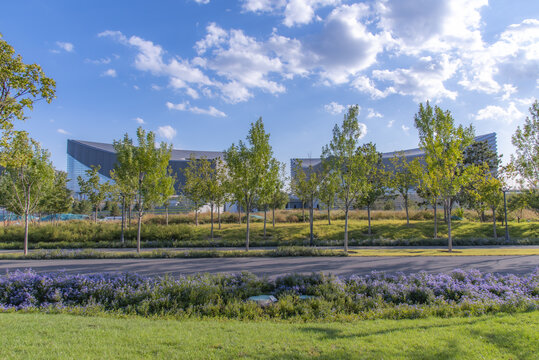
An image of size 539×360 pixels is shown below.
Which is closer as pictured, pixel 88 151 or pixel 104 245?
pixel 104 245

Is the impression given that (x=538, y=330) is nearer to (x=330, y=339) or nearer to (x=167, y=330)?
(x=330, y=339)

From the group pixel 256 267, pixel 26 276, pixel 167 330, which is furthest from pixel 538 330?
pixel 26 276

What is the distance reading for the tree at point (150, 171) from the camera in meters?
18.6

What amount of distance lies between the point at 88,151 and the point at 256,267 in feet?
302

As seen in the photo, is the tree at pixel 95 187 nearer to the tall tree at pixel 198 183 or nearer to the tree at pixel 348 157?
the tall tree at pixel 198 183

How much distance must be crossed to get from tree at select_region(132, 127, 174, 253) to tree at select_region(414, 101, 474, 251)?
663 inches

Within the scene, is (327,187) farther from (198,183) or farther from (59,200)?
(59,200)

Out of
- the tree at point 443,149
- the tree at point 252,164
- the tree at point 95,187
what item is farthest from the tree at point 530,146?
the tree at point 95,187

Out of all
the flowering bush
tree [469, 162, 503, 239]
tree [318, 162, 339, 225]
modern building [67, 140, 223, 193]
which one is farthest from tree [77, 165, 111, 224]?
modern building [67, 140, 223, 193]

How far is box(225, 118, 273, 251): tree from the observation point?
1877 cm

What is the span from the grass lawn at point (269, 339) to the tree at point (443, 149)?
15.4 meters

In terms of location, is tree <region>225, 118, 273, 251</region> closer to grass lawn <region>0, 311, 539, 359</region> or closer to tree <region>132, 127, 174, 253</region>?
tree <region>132, 127, 174, 253</region>

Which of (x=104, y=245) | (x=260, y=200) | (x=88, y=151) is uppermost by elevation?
(x=88, y=151)

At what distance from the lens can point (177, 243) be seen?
74.5ft
